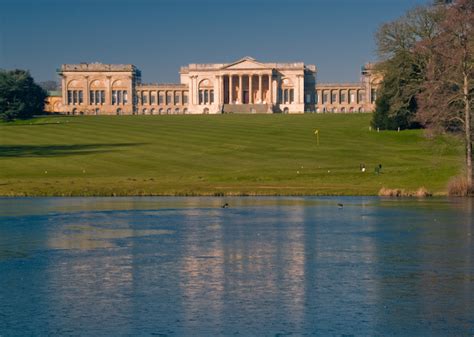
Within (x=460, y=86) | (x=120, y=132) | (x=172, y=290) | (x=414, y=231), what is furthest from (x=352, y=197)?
(x=120, y=132)

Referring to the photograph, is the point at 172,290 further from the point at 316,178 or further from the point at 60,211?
the point at 316,178

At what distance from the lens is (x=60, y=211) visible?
147ft

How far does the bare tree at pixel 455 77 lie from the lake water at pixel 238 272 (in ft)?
32.8

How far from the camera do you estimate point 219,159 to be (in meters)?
75.8

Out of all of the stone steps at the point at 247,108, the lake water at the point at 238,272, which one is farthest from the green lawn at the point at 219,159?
the stone steps at the point at 247,108

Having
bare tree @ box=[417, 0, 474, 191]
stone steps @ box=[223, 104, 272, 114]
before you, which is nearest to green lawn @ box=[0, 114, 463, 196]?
bare tree @ box=[417, 0, 474, 191]

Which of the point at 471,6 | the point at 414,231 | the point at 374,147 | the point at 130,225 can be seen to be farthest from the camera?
the point at 374,147

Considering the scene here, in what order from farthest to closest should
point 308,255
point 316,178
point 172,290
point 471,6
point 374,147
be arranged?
point 374,147 → point 316,178 → point 471,6 → point 308,255 → point 172,290

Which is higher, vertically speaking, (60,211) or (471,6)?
(471,6)

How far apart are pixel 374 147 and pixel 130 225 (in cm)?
4932

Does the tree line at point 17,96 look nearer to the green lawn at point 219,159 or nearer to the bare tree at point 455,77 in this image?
the green lawn at point 219,159

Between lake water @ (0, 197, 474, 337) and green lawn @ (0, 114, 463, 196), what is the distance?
13.3m

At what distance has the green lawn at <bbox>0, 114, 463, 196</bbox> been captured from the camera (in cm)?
5706

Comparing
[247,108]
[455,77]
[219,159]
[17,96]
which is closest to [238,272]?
[455,77]
